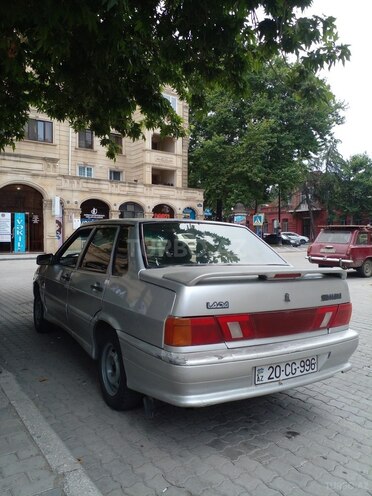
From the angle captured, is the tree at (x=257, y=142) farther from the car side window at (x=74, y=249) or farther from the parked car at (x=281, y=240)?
the car side window at (x=74, y=249)

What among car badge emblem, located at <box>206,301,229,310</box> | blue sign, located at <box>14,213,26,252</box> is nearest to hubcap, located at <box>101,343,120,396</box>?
car badge emblem, located at <box>206,301,229,310</box>

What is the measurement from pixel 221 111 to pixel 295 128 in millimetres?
6371

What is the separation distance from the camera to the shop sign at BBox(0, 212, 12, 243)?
25469 mm

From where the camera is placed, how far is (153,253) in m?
3.61

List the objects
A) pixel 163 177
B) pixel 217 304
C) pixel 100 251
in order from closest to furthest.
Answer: pixel 217 304, pixel 100 251, pixel 163 177

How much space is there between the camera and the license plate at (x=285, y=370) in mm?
2973

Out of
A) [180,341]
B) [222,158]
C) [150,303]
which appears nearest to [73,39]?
[150,303]

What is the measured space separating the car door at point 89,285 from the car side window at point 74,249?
0.22 meters

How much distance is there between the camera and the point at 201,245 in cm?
400

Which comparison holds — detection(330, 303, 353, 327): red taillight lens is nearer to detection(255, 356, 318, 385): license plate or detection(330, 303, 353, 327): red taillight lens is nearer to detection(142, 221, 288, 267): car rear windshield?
detection(255, 356, 318, 385): license plate

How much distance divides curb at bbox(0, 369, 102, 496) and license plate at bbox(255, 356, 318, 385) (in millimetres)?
1323

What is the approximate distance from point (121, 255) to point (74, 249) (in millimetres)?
1541

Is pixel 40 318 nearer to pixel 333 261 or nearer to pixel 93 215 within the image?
pixel 333 261

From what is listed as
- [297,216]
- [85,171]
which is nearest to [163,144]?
[85,171]
